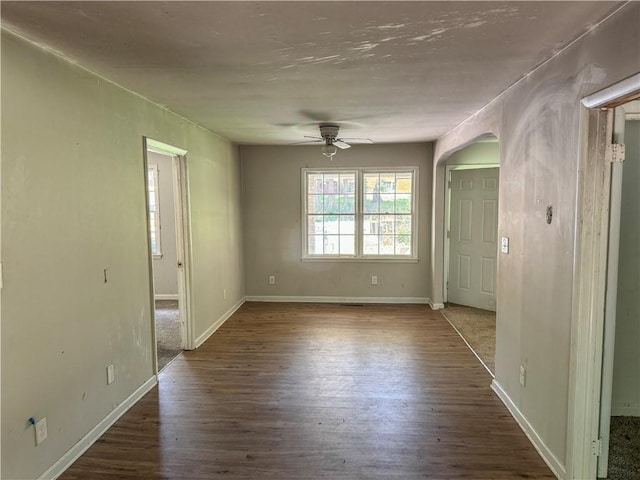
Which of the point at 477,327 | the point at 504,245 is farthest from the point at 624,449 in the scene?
the point at 477,327

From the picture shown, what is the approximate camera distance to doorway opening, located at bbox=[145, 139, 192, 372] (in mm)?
4047

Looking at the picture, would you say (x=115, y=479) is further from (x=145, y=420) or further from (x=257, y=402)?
(x=257, y=402)

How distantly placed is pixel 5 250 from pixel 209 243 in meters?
2.80

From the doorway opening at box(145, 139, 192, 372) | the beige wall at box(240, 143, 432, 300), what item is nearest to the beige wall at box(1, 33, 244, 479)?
the doorway opening at box(145, 139, 192, 372)

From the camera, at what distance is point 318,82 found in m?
2.71

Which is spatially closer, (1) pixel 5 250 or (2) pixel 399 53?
(1) pixel 5 250

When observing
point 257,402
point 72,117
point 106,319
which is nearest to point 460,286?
point 257,402

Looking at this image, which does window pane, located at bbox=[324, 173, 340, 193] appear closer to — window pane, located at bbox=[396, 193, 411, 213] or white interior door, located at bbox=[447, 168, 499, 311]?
window pane, located at bbox=[396, 193, 411, 213]

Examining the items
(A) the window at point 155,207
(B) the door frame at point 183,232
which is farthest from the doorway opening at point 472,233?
(A) the window at point 155,207

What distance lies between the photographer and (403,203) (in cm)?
597

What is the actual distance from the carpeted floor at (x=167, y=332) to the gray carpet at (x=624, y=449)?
354 centimetres

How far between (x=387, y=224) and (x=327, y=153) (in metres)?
2.01

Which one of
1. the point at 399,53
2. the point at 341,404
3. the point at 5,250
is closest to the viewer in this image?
the point at 5,250

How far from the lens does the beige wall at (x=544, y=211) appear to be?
6.10ft
